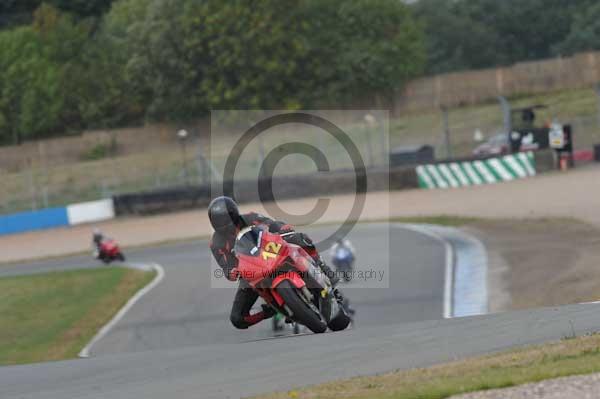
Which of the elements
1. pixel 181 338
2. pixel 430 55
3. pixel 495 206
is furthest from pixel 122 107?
pixel 181 338

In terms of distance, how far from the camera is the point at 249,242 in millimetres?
8789

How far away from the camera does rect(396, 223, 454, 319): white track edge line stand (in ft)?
48.7

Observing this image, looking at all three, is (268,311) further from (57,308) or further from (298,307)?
(57,308)

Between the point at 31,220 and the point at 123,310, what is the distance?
2091cm

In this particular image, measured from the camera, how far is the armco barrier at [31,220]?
37344mm

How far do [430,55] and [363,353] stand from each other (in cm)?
6011

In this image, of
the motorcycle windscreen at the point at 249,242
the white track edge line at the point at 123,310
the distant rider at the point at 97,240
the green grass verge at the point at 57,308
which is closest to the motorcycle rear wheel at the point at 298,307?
the motorcycle windscreen at the point at 249,242

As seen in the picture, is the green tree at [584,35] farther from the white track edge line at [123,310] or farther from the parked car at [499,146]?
the white track edge line at [123,310]

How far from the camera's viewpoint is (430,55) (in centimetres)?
6644

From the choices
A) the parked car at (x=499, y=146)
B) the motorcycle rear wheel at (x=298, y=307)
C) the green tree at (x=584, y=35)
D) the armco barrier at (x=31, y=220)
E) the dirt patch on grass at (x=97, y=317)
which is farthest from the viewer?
the green tree at (x=584, y=35)

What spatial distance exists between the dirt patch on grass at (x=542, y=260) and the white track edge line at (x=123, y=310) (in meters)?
6.09

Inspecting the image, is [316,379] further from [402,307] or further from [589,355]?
[402,307]

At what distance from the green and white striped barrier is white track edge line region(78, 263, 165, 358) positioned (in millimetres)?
13016

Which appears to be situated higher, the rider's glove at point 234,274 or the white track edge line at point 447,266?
the rider's glove at point 234,274
